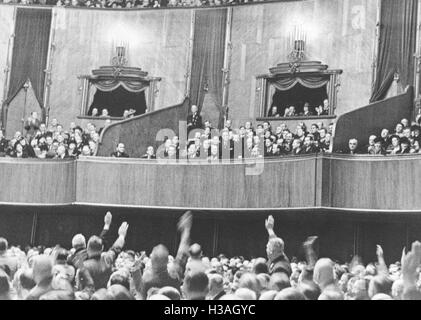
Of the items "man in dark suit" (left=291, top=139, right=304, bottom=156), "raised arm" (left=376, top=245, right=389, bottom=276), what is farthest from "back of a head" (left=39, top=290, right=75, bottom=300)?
"man in dark suit" (left=291, top=139, right=304, bottom=156)

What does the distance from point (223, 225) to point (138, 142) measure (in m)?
2.03

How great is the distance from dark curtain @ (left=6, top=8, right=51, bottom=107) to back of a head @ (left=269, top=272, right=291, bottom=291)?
9.18m

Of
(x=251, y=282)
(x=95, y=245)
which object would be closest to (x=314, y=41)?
(x=95, y=245)

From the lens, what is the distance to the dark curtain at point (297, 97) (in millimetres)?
14086

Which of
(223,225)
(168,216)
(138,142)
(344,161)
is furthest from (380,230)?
(138,142)

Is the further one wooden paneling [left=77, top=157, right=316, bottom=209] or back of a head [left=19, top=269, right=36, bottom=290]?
wooden paneling [left=77, top=157, right=316, bottom=209]

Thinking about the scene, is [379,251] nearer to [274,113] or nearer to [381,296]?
[381,296]

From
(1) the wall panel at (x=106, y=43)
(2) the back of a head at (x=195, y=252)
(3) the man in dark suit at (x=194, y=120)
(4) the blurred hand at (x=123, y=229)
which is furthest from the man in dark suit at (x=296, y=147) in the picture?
(1) the wall panel at (x=106, y=43)

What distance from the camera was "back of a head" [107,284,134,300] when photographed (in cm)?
677

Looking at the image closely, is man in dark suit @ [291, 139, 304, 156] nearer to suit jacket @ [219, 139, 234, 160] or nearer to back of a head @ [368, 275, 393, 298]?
suit jacket @ [219, 139, 234, 160]

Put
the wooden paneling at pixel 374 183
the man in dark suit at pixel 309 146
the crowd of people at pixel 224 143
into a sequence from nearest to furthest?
the wooden paneling at pixel 374 183 < the crowd of people at pixel 224 143 < the man in dark suit at pixel 309 146

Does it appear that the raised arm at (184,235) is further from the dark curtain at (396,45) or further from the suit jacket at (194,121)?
the dark curtain at (396,45)

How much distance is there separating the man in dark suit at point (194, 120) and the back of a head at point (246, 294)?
6.45m
